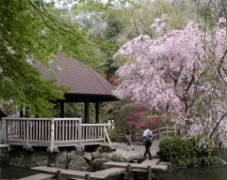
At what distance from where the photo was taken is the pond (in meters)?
→ 15.9

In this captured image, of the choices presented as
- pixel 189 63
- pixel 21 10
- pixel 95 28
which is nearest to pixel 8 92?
pixel 21 10

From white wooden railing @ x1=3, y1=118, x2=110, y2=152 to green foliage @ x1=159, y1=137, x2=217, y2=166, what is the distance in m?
3.28

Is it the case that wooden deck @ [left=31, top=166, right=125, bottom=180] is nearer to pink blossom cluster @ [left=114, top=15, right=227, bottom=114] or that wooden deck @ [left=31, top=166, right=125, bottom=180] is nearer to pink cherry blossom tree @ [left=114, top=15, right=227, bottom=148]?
pink cherry blossom tree @ [left=114, top=15, right=227, bottom=148]

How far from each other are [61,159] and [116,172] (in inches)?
148

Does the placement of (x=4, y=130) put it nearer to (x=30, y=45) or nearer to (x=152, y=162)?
(x=152, y=162)

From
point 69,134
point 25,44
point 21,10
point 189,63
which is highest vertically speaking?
point 189,63

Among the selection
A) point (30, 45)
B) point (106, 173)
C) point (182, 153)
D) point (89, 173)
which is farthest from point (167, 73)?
point (30, 45)

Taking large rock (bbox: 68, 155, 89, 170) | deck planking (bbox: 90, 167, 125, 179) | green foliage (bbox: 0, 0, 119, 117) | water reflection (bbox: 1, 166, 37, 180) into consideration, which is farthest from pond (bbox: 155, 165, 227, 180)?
green foliage (bbox: 0, 0, 119, 117)

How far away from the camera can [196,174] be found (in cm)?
1675

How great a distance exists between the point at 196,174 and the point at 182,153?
1683 millimetres

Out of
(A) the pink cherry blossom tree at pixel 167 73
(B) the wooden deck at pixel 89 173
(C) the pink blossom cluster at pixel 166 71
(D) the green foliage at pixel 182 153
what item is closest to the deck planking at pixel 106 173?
(B) the wooden deck at pixel 89 173

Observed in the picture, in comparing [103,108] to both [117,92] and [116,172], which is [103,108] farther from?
[116,172]

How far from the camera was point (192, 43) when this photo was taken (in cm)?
1834

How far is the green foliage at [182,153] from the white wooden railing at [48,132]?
328 cm
